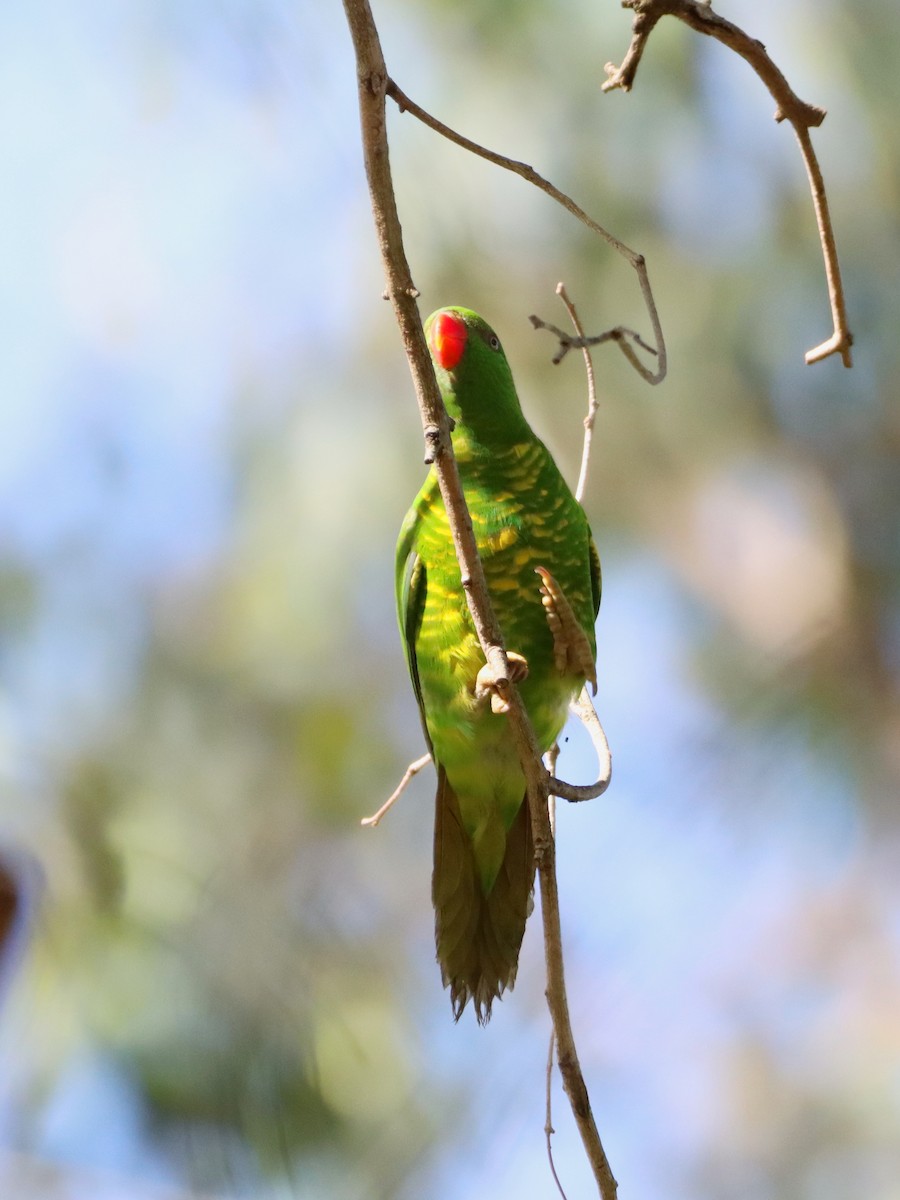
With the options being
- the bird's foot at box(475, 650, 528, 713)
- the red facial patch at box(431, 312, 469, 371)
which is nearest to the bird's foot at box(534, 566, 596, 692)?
the bird's foot at box(475, 650, 528, 713)

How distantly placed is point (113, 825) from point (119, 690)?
51cm

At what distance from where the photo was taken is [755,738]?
422 centimetres

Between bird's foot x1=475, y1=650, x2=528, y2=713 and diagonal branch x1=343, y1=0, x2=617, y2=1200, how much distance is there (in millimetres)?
13

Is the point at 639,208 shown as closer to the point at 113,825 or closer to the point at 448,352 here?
the point at 448,352

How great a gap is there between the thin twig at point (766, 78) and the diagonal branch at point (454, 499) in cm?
30

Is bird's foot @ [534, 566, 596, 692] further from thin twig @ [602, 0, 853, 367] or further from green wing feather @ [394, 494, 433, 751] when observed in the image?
thin twig @ [602, 0, 853, 367]

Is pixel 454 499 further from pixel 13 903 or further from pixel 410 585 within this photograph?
pixel 13 903

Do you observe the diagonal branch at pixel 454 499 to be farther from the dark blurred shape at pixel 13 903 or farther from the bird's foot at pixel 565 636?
the dark blurred shape at pixel 13 903

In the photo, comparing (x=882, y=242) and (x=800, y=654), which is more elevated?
(x=882, y=242)

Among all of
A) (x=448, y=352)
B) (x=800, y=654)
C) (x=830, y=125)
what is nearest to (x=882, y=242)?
(x=830, y=125)

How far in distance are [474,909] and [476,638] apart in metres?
0.48

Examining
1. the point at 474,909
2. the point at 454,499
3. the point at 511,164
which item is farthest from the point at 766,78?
the point at 474,909

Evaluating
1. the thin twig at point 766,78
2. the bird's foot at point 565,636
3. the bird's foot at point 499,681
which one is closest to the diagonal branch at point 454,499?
the bird's foot at point 499,681

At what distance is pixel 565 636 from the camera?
6.04 ft
